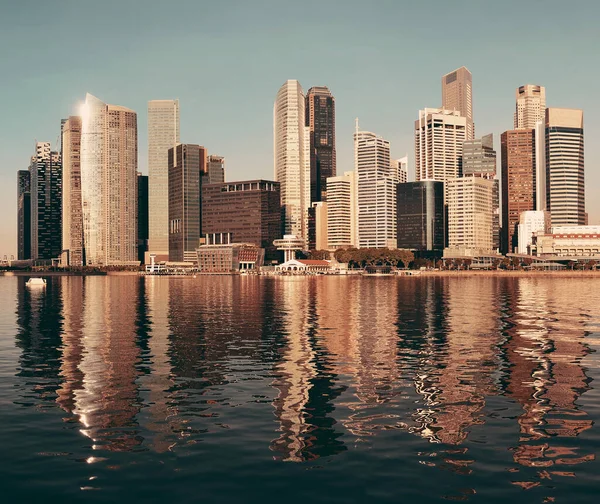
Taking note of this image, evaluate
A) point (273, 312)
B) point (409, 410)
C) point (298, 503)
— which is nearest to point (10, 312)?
point (273, 312)

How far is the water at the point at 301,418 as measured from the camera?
26.0m

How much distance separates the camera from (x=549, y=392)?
42250 millimetres

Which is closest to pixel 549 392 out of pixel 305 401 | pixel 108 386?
pixel 305 401

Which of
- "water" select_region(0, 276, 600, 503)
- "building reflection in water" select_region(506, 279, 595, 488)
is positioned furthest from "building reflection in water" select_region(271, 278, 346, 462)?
"building reflection in water" select_region(506, 279, 595, 488)

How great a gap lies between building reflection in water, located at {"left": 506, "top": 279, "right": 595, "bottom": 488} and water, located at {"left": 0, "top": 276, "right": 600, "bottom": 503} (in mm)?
153

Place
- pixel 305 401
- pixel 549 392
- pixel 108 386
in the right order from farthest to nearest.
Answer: pixel 108 386, pixel 549 392, pixel 305 401

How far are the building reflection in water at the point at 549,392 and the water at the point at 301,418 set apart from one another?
15cm

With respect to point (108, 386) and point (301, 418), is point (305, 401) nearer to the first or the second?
point (301, 418)

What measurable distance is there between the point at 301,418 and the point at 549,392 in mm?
17832

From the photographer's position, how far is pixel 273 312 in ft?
364

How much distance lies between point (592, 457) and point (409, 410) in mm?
10978

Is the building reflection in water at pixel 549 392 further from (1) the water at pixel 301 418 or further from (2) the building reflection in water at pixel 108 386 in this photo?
(2) the building reflection in water at pixel 108 386

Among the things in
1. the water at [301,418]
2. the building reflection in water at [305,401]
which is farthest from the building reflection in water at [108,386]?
the building reflection in water at [305,401]

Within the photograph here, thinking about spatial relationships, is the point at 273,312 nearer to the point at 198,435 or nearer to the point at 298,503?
the point at 198,435
